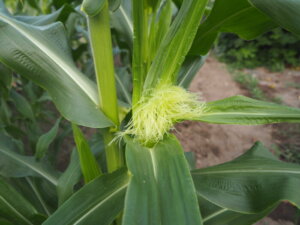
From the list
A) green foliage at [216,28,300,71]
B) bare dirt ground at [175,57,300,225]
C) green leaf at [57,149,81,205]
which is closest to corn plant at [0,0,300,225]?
green leaf at [57,149,81,205]

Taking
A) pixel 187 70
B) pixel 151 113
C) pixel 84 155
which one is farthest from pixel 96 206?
pixel 187 70

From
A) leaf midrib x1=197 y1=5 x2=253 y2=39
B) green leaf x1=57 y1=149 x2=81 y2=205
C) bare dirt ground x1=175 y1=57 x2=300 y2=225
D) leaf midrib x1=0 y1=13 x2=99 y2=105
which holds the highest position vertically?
leaf midrib x1=0 y1=13 x2=99 y2=105

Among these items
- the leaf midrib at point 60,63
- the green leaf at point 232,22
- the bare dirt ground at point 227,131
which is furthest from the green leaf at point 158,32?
the bare dirt ground at point 227,131

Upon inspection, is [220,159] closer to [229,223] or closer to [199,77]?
[229,223]

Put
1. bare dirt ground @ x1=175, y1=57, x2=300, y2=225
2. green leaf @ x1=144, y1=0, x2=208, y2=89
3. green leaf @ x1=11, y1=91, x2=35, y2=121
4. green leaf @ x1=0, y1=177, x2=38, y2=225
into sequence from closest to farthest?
green leaf @ x1=144, y1=0, x2=208, y2=89, green leaf @ x1=0, y1=177, x2=38, y2=225, green leaf @ x1=11, y1=91, x2=35, y2=121, bare dirt ground @ x1=175, y1=57, x2=300, y2=225

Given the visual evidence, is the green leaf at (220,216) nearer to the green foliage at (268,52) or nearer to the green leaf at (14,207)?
the green leaf at (14,207)

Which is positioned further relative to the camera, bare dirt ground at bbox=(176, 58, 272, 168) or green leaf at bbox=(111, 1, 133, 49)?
bare dirt ground at bbox=(176, 58, 272, 168)

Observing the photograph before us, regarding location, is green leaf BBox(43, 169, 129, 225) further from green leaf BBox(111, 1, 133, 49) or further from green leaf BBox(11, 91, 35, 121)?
green leaf BBox(11, 91, 35, 121)
